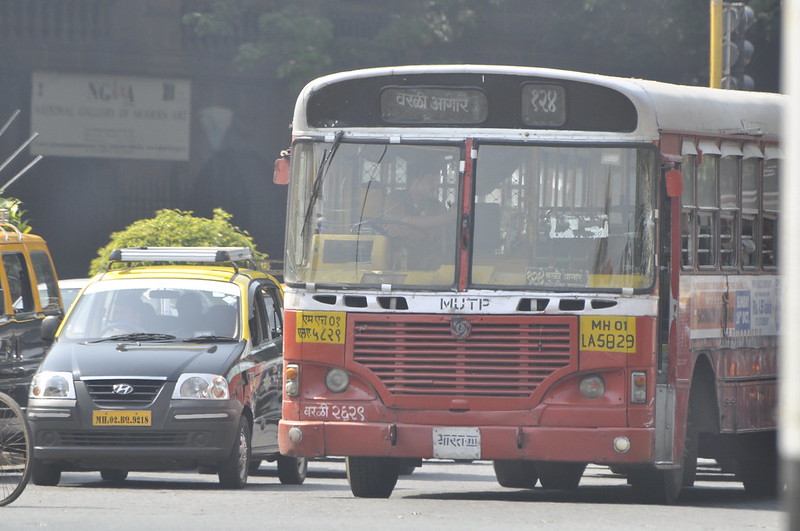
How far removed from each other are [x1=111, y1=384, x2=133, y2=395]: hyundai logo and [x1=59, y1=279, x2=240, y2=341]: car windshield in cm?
79

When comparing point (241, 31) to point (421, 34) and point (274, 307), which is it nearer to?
point (421, 34)

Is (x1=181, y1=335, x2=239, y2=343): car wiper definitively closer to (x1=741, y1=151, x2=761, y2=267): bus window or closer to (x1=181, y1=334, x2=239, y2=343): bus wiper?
(x1=181, y1=334, x2=239, y2=343): bus wiper

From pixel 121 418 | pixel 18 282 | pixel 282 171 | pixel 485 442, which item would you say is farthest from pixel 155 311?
pixel 485 442

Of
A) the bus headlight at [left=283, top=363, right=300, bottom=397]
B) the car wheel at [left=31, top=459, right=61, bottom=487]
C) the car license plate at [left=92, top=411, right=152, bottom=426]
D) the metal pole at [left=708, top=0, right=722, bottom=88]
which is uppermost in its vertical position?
the metal pole at [left=708, top=0, right=722, bottom=88]

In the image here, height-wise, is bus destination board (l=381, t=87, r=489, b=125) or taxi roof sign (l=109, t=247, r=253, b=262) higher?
bus destination board (l=381, t=87, r=489, b=125)

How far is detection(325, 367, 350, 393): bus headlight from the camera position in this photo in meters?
10.1

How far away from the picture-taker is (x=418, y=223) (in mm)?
10078

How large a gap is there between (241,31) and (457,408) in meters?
19.0

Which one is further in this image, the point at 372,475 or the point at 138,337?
the point at 138,337

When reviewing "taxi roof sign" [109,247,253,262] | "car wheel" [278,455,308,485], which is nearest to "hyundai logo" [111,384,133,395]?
"taxi roof sign" [109,247,253,262]

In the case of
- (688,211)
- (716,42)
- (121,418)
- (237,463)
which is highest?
(716,42)

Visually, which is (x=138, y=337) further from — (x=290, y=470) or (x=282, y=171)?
(x=282, y=171)

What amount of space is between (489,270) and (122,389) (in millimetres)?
3358

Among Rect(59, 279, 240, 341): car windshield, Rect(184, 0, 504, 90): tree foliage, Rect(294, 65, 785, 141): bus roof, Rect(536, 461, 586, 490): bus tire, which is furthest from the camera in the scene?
Rect(184, 0, 504, 90): tree foliage
